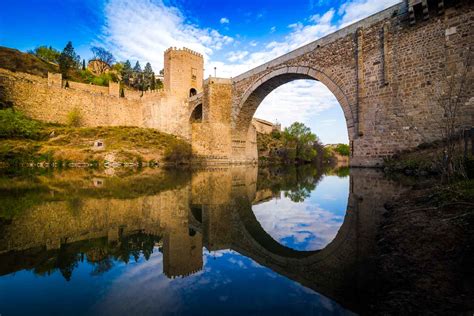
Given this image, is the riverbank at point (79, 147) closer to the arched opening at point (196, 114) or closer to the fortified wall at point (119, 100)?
the fortified wall at point (119, 100)

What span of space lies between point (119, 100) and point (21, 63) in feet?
66.8

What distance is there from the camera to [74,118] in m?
28.8

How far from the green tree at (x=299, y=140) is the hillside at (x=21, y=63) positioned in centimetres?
3806

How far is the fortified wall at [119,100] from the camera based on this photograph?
1037 inches

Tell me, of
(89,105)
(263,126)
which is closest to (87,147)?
(89,105)

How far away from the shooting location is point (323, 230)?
128 inches

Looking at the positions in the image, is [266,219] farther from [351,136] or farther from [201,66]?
[201,66]

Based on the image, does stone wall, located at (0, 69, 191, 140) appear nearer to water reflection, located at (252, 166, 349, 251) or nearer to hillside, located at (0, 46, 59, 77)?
hillside, located at (0, 46, 59, 77)

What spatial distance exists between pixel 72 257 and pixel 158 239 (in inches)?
34.1

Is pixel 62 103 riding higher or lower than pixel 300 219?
higher

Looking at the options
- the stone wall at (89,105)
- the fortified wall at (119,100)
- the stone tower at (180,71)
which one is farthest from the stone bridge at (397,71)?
the stone wall at (89,105)

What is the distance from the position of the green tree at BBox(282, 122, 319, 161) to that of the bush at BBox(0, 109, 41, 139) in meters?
26.7

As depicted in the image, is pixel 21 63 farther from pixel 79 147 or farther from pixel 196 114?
pixel 79 147

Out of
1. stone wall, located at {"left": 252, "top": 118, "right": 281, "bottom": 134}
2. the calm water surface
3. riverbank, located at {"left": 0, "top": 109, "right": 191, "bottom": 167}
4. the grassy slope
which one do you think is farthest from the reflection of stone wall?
stone wall, located at {"left": 252, "top": 118, "right": 281, "bottom": 134}
